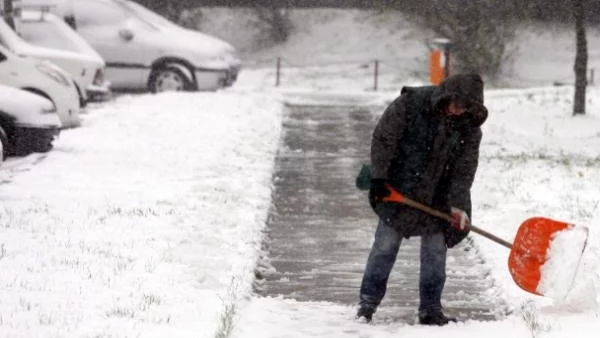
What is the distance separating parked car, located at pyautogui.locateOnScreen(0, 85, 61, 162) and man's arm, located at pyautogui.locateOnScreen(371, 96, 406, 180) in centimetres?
705

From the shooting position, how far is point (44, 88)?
1538 cm

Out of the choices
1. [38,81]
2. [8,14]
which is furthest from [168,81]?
[38,81]

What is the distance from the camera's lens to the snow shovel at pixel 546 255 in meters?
7.00

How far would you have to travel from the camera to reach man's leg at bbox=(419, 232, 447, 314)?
6898 millimetres

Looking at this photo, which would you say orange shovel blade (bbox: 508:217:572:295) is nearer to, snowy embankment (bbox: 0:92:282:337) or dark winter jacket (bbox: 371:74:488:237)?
dark winter jacket (bbox: 371:74:488:237)

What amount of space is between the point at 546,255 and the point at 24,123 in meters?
7.28

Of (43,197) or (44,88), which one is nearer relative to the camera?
(43,197)

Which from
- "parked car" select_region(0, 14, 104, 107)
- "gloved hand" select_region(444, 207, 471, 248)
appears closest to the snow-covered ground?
"gloved hand" select_region(444, 207, 471, 248)

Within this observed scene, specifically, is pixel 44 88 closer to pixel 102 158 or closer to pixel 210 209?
pixel 102 158

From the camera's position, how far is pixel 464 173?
677 cm

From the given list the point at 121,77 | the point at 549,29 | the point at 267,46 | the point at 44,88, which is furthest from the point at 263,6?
the point at 44,88

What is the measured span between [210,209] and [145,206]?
1.71 feet

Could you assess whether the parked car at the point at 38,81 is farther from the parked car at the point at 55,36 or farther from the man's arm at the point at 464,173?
the man's arm at the point at 464,173

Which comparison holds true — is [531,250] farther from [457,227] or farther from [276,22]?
[276,22]
